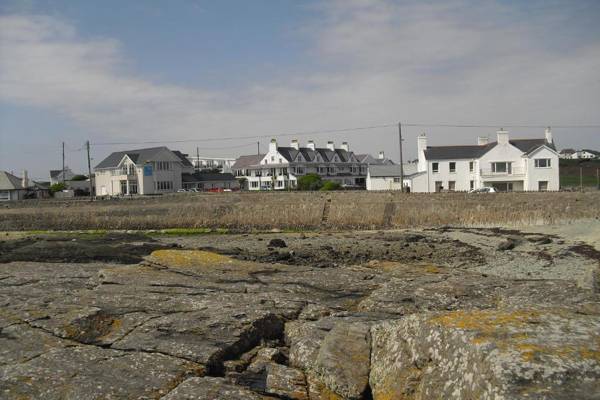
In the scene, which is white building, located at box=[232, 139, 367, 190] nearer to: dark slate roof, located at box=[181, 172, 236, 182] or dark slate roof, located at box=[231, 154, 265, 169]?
dark slate roof, located at box=[231, 154, 265, 169]

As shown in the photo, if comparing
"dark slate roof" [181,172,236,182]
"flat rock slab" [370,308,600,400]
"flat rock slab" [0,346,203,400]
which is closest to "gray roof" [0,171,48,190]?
"dark slate roof" [181,172,236,182]

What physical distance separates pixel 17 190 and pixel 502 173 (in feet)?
265

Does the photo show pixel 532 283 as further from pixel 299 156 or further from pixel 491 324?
pixel 299 156

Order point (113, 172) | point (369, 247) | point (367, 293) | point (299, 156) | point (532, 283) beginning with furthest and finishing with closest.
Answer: point (299, 156) < point (113, 172) < point (369, 247) < point (367, 293) < point (532, 283)

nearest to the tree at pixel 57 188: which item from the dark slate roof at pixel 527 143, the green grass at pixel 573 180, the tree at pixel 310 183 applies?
the tree at pixel 310 183

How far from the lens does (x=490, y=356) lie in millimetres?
5828

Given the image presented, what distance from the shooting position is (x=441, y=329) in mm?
6879

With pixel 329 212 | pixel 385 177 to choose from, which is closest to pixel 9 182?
pixel 385 177

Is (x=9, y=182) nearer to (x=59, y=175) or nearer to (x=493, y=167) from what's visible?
(x=59, y=175)

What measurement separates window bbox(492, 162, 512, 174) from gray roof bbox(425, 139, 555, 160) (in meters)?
2.49

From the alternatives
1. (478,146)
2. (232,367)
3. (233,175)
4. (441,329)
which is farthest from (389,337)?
(233,175)

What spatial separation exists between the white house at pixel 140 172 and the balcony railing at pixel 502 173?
57.8m

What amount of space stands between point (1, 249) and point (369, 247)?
22984 millimetres

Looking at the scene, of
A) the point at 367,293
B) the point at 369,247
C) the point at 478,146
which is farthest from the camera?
the point at 478,146
